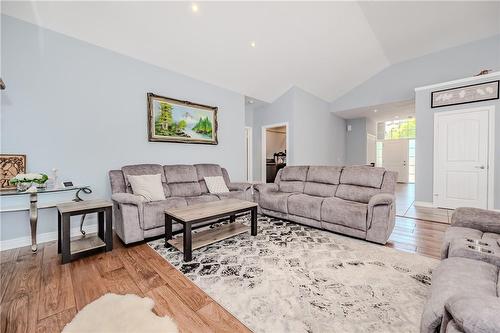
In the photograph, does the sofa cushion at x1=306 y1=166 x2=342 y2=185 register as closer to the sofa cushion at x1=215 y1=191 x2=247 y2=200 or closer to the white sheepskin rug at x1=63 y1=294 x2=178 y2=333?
the sofa cushion at x1=215 y1=191 x2=247 y2=200

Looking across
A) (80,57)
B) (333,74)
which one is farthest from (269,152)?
(80,57)

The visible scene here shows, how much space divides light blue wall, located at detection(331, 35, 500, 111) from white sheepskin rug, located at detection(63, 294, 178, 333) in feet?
22.2

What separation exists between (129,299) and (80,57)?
10.7ft

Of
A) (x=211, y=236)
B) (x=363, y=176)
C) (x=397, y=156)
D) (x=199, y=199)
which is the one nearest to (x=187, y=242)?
(x=211, y=236)

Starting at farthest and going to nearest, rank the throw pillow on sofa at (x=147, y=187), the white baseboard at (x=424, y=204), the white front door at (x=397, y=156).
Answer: the white front door at (x=397, y=156)
the white baseboard at (x=424, y=204)
the throw pillow on sofa at (x=147, y=187)

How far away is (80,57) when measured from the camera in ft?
10.0

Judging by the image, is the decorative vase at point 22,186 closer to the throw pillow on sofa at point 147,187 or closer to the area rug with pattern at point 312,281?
the throw pillow on sofa at point 147,187

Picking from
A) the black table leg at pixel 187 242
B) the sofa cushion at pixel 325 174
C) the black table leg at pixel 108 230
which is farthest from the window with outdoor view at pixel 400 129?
the black table leg at pixel 108 230

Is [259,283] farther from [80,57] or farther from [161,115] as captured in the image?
[80,57]

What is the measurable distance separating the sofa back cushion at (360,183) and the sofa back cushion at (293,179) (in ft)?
2.18

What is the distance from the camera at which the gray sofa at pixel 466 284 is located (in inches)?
28.0

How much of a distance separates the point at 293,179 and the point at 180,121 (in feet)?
7.84

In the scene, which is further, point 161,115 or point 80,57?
point 161,115

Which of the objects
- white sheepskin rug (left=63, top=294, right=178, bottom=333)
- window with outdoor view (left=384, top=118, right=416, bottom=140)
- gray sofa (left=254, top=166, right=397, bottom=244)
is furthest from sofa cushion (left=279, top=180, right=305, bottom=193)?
window with outdoor view (left=384, top=118, right=416, bottom=140)
